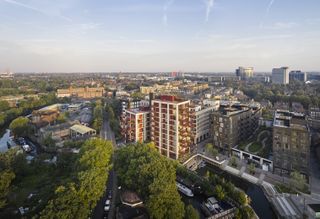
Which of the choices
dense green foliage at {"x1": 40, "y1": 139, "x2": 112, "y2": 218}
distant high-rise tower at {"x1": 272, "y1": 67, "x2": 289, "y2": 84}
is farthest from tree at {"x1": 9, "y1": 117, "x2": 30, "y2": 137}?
distant high-rise tower at {"x1": 272, "y1": 67, "x2": 289, "y2": 84}

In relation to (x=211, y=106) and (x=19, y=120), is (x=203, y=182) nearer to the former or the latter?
(x=211, y=106)

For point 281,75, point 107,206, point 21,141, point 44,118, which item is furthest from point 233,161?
point 281,75

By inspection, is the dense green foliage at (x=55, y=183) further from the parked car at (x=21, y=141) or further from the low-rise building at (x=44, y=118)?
the low-rise building at (x=44, y=118)

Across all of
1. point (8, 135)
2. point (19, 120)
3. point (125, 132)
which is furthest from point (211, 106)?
point (8, 135)

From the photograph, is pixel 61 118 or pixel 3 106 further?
pixel 3 106

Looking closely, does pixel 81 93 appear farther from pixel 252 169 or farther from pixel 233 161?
pixel 252 169

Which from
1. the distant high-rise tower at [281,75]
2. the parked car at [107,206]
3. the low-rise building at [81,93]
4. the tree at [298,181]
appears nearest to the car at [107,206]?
the parked car at [107,206]

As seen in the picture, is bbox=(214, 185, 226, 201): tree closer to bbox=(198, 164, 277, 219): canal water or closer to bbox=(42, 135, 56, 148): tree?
bbox=(198, 164, 277, 219): canal water

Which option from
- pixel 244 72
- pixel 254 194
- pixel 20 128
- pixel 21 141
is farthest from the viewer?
pixel 244 72
